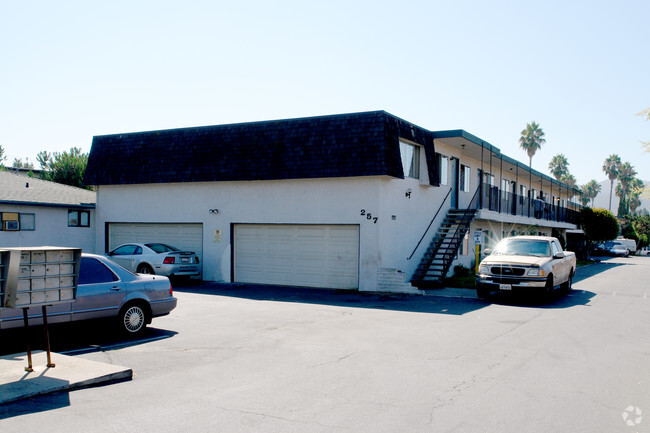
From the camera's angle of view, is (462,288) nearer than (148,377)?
No

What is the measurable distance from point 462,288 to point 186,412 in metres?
14.8

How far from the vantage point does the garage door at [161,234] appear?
72.5 feet

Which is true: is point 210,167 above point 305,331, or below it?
above

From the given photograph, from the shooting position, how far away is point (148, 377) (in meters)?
7.41

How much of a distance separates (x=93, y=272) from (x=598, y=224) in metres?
42.8

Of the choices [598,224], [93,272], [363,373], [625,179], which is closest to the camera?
[363,373]

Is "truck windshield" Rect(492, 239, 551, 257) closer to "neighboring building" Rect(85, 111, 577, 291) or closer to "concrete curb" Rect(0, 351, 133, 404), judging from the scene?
"neighboring building" Rect(85, 111, 577, 291)

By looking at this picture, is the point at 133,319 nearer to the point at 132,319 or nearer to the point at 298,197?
the point at 132,319

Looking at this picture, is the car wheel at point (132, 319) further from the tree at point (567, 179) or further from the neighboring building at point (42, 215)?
the tree at point (567, 179)

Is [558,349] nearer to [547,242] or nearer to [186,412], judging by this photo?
[186,412]

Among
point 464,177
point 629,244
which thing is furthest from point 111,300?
point 629,244

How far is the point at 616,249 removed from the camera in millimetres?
58094

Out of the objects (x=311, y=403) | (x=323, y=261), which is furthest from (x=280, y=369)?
(x=323, y=261)

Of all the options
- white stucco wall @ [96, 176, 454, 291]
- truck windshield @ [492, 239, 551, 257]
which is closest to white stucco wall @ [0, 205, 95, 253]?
white stucco wall @ [96, 176, 454, 291]
